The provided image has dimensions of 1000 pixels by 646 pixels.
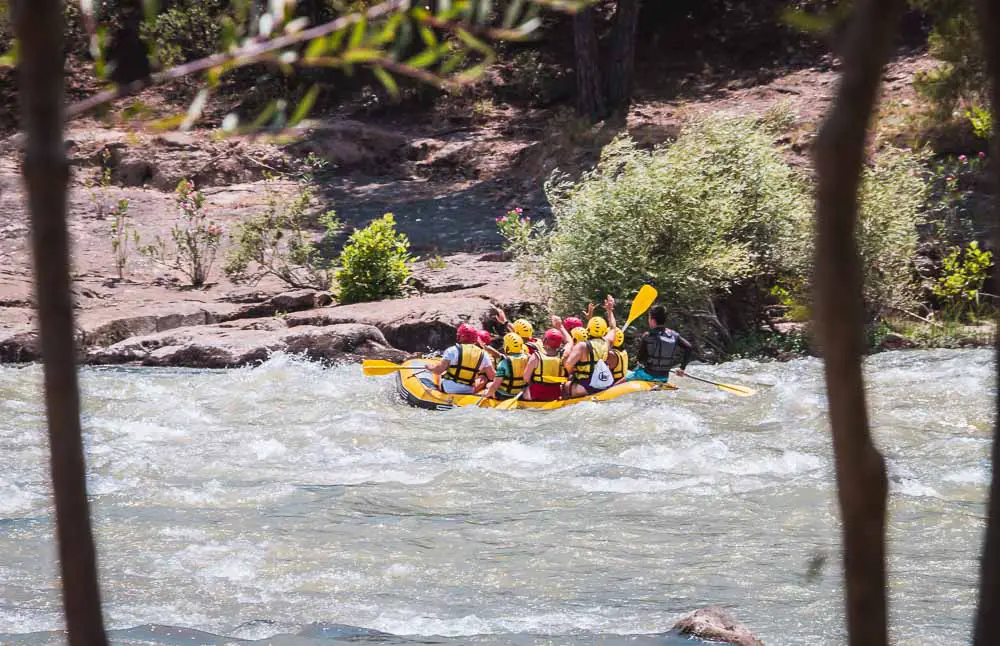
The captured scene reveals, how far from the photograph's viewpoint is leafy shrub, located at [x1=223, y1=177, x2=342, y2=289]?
52.6ft

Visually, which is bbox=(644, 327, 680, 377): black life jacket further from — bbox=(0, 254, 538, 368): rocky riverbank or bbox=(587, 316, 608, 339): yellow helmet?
bbox=(0, 254, 538, 368): rocky riverbank

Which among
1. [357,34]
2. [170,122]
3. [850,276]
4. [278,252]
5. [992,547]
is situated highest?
[357,34]

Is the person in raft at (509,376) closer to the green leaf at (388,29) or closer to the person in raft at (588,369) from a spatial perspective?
the person in raft at (588,369)

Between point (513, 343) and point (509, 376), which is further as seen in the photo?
point (513, 343)

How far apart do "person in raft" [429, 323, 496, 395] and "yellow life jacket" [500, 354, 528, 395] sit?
27cm

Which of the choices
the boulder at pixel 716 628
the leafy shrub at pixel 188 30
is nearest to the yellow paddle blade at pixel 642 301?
the boulder at pixel 716 628

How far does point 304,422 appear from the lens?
32.1ft

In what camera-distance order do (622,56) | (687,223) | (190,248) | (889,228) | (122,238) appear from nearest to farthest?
1. (687,223)
2. (889,228)
3. (190,248)
4. (122,238)
5. (622,56)

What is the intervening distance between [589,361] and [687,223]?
2896mm

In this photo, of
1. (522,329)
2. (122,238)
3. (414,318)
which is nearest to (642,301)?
(522,329)

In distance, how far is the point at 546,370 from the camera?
10.4 metres

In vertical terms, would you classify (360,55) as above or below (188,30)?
below

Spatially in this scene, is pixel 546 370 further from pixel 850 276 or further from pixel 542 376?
pixel 850 276

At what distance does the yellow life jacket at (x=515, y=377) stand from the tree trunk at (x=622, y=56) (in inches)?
449
